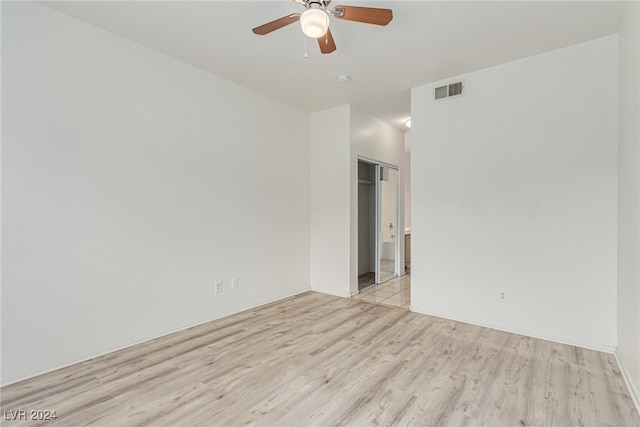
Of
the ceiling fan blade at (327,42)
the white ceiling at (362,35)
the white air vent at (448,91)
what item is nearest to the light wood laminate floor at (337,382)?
the ceiling fan blade at (327,42)

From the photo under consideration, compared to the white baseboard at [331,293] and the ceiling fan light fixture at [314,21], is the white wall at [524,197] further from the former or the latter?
the ceiling fan light fixture at [314,21]

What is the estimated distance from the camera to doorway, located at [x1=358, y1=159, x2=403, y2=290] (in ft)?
17.3

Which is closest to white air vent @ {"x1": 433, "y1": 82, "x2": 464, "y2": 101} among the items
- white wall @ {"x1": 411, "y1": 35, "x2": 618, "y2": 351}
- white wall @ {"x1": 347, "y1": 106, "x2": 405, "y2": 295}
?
white wall @ {"x1": 411, "y1": 35, "x2": 618, "y2": 351}

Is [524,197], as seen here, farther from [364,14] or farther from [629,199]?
[364,14]

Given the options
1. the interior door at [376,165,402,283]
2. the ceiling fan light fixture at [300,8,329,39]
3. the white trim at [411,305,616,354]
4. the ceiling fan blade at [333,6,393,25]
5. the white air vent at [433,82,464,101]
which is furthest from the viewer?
the interior door at [376,165,402,283]

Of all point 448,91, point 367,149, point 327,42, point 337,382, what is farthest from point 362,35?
point 337,382

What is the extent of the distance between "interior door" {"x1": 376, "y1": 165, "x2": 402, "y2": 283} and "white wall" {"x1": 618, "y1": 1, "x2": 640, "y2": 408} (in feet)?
10.1

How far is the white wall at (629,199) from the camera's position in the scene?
2.06m

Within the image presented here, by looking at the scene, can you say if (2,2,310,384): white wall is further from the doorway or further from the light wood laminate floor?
the doorway

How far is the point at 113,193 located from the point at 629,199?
13.9 ft

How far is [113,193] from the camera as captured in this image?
2.68 m

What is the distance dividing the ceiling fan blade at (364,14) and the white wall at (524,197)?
1.95 metres

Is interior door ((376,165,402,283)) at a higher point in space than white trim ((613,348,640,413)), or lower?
higher

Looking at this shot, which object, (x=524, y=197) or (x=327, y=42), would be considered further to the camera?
(x=524, y=197)
